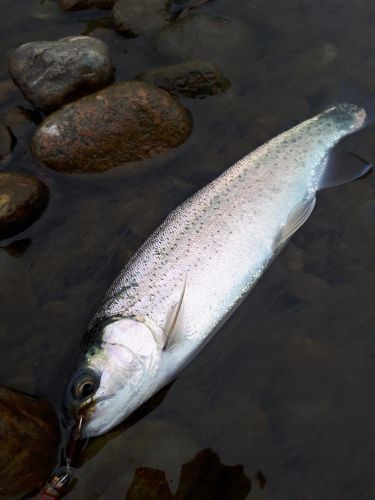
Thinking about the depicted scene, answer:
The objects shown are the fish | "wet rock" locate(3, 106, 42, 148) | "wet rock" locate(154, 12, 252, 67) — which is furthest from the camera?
"wet rock" locate(154, 12, 252, 67)

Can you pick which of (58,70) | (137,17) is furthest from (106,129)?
(137,17)

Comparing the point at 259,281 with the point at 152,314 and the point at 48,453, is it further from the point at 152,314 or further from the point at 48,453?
the point at 48,453

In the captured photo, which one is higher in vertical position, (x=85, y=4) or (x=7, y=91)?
(x=85, y=4)

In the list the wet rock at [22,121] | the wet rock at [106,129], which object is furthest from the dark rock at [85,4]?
the wet rock at [106,129]

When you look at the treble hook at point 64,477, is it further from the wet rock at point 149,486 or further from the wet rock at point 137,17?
the wet rock at point 137,17

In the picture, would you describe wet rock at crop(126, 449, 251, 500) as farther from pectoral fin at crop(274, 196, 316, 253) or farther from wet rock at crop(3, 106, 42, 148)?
wet rock at crop(3, 106, 42, 148)

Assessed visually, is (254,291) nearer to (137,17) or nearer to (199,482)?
(199,482)

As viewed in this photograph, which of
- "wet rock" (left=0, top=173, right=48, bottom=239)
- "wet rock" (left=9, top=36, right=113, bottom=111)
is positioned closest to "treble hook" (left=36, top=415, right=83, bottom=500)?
"wet rock" (left=0, top=173, right=48, bottom=239)

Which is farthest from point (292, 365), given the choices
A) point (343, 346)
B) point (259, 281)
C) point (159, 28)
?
point (159, 28)
